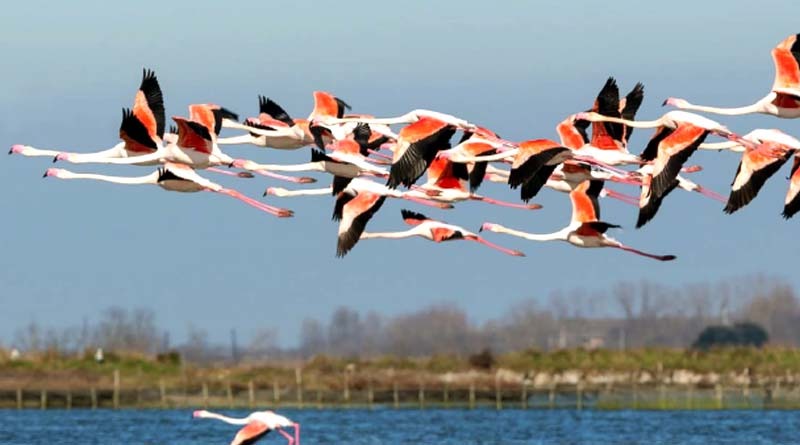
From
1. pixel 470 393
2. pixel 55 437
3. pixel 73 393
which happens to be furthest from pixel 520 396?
pixel 55 437

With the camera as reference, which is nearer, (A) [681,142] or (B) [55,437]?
(A) [681,142]

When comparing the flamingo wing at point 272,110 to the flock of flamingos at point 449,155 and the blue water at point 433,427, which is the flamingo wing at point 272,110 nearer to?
the flock of flamingos at point 449,155

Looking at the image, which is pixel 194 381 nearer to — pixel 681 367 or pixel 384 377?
pixel 384 377

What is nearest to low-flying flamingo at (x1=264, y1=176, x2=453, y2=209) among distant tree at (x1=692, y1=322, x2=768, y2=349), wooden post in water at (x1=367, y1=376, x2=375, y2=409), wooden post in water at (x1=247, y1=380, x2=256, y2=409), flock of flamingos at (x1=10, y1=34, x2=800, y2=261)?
flock of flamingos at (x1=10, y1=34, x2=800, y2=261)

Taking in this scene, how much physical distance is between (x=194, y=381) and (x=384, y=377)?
6.00 m

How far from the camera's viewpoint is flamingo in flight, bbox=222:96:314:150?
2534cm

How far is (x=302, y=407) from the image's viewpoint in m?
55.8

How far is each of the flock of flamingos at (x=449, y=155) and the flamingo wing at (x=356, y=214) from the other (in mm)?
17

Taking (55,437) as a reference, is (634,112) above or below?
above

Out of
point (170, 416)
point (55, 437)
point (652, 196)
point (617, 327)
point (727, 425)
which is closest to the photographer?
point (652, 196)

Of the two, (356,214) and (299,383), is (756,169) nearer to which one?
(356,214)

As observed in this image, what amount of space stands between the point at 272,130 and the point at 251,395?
1212 inches

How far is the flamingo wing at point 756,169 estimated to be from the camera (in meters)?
21.0

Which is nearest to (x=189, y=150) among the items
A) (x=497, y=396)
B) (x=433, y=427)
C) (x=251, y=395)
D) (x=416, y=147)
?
(x=416, y=147)
